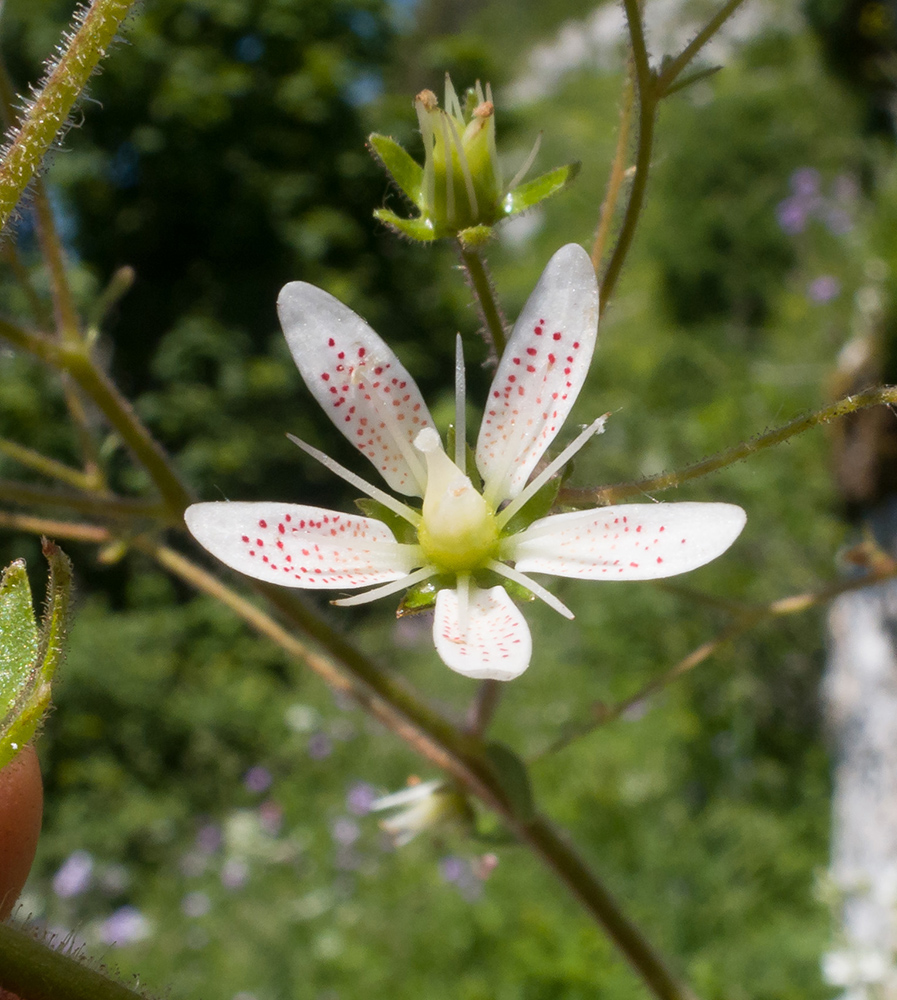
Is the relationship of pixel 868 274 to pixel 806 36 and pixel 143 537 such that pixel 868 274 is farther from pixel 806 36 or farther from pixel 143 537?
pixel 806 36

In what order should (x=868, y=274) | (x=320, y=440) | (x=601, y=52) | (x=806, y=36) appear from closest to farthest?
(x=868, y=274) → (x=320, y=440) → (x=806, y=36) → (x=601, y=52)

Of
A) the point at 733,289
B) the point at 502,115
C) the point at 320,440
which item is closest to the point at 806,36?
the point at 733,289

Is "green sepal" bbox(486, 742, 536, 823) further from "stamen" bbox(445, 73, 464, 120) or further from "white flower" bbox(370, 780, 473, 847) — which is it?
"stamen" bbox(445, 73, 464, 120)

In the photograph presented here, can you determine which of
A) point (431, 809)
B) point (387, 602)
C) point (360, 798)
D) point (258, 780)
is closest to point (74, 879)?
point (258, 780)

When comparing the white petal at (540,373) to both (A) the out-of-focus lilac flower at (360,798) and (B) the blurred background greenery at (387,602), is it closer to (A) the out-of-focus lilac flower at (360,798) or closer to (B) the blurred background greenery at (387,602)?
(B) the blurred background greenery at (387,602)

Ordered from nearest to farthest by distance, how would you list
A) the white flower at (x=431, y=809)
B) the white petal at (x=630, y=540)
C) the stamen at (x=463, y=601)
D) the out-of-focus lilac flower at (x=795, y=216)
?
the white petal at (x=630, y=540)
the stamen at (x=463, y=601)
the white flower at (x=431, y=809)
the out-of-focus lilac flower at (x=795, y=216)

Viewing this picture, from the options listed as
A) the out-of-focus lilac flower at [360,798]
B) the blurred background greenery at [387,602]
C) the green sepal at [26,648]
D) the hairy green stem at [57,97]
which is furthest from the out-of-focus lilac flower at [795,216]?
the green sepal at [26,648]

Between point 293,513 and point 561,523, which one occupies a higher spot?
point 561,523
